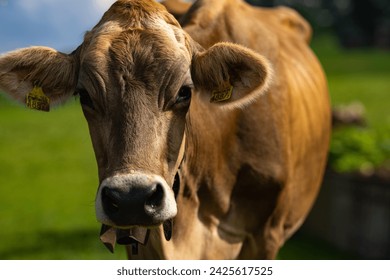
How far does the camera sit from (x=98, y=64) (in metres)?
3.59

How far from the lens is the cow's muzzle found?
330 cm

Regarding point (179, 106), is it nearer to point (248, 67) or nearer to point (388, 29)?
point (248, 67)

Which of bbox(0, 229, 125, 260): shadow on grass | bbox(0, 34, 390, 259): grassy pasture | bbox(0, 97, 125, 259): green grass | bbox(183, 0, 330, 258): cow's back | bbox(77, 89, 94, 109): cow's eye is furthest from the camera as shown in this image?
bbox(0, 97, 125, 259): green grass

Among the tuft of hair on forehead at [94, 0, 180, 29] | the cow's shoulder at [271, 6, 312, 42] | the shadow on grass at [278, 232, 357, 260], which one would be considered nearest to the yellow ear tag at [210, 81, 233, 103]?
the tuft of hair on forehead at [94, 0, 180, 29]

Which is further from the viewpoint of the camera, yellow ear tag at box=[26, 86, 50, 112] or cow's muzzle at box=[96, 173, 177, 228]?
yellow ear tag at box=[26, 86, 50, 112]

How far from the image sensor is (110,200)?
3355mm

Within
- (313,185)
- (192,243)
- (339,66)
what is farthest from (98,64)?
(339,66)

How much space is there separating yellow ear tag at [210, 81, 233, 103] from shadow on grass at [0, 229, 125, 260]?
5.18m

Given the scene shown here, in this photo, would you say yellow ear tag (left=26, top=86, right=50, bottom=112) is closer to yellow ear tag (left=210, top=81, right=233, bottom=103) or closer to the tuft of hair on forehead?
the tuft of hair on forehead

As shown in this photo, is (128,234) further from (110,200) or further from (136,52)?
(136,52)

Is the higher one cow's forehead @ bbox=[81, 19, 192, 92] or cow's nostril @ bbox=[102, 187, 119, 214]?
cow's forehead @ bbox=[81, 19, 192, 92]

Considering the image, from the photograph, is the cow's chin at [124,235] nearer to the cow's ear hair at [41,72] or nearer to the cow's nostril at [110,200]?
the cow's nostril at [110,200]

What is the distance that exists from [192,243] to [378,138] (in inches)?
174

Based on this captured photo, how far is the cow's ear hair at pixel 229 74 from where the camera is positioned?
Result: 3.89 meters
